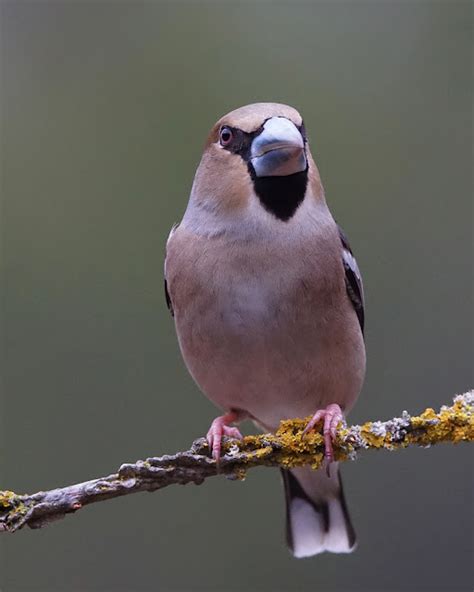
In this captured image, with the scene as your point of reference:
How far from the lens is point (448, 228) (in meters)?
7.10

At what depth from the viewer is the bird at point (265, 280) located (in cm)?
423

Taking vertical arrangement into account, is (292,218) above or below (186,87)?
below

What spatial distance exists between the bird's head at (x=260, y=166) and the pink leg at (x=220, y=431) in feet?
2.96

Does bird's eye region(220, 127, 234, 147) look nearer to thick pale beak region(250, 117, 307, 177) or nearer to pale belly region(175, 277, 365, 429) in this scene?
thick pale beak region(250, 117, 307, 177)

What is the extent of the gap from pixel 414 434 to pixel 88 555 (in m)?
3.21

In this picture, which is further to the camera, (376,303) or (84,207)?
(84,207)

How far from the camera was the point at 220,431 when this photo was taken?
4.20m

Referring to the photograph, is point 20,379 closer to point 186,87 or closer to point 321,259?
point 186,87

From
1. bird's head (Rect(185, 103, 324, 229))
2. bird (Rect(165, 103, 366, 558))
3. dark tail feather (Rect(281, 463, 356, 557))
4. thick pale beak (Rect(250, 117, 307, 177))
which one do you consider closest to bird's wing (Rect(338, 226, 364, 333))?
bird (Rect(165, 103, 366, 558))

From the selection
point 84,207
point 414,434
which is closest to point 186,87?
point 84,207

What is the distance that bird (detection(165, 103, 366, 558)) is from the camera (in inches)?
167

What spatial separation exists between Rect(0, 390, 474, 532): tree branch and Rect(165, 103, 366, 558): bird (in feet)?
0.78

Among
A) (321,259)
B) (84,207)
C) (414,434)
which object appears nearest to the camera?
(414,434)

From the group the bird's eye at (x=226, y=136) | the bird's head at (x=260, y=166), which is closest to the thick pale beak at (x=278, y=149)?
the bird's head at (x=260, y=166)
